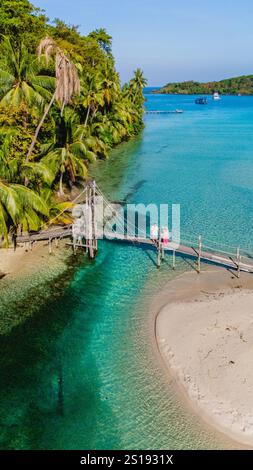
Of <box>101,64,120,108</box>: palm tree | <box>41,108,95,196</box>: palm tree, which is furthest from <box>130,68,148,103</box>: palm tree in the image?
<box>41,108,95,196</box>: palm tree

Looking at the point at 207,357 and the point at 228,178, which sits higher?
the point at 228,178

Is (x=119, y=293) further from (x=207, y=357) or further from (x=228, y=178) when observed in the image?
(x=228, y=178)

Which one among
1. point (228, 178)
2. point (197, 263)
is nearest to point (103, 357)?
point (197, 263)

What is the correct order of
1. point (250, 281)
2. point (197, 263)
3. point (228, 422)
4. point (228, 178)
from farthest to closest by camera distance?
point (228, 178) < point (197, 263) < point (250, 281) < point (228, 422)

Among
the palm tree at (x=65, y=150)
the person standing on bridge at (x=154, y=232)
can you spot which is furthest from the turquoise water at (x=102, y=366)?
the palm tree at (x=65, y=150)

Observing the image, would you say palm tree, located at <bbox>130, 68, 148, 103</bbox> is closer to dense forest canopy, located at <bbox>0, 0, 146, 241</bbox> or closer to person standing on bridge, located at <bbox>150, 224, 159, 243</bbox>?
dense forest canopy, located at <bbox>0, 0, 146, 241</bbox>

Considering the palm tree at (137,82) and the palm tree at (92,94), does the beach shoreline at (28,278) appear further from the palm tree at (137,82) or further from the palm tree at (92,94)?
the palm tree at (137,82)
